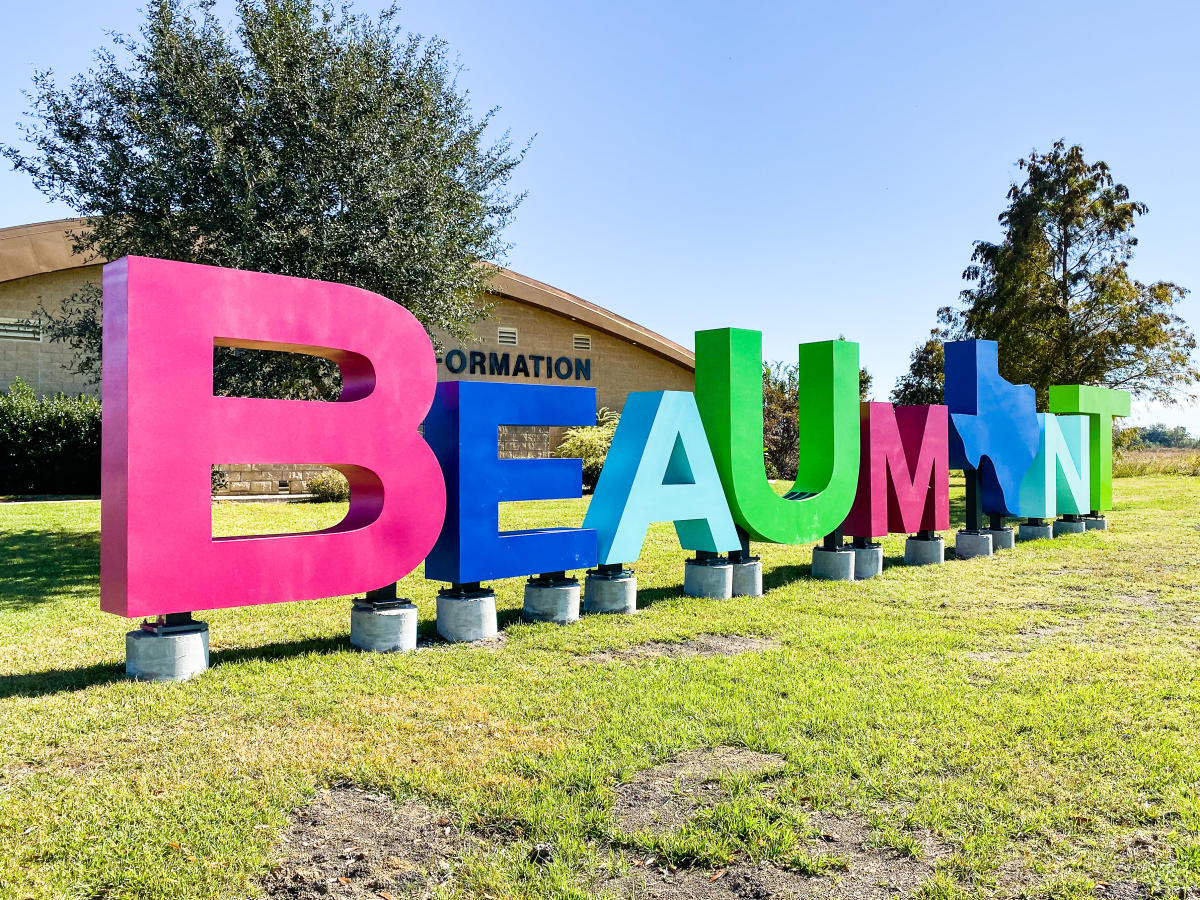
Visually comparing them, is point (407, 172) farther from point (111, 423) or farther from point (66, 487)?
point (66, 487)

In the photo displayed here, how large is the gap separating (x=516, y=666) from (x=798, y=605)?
12.8 ft

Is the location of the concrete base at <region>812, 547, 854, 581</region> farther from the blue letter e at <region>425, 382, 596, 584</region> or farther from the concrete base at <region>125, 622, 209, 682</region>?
the concrete base at <region>125, 622, 209, 682</region>

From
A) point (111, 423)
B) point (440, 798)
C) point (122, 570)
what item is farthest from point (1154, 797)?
point (111, 423)

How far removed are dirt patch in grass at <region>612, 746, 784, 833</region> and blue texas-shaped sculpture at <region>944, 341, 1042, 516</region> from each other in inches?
372

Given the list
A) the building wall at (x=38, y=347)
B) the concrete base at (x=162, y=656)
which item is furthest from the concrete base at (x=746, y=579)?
the building wall at (x=38, y=347)

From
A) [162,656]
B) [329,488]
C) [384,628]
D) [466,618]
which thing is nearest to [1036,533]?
[466,618]

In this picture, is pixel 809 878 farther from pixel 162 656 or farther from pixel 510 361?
pixel 510 361

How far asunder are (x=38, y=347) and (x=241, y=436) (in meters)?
19.1

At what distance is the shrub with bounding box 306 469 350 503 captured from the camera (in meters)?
22.1

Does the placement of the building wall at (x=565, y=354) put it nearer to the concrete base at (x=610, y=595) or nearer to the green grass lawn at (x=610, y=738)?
the concrete base at (x=610, y=595)

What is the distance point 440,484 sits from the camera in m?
7.79

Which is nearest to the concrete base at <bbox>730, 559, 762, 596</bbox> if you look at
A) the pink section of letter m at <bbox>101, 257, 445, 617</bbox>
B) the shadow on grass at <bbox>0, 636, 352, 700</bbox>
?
the pink section of letter m at <bbox>101, 257, 445, 617</bbox>

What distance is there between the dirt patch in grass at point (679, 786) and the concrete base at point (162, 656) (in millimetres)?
3779

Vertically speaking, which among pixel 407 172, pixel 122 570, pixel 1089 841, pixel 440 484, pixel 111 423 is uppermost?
pixel 407 172
